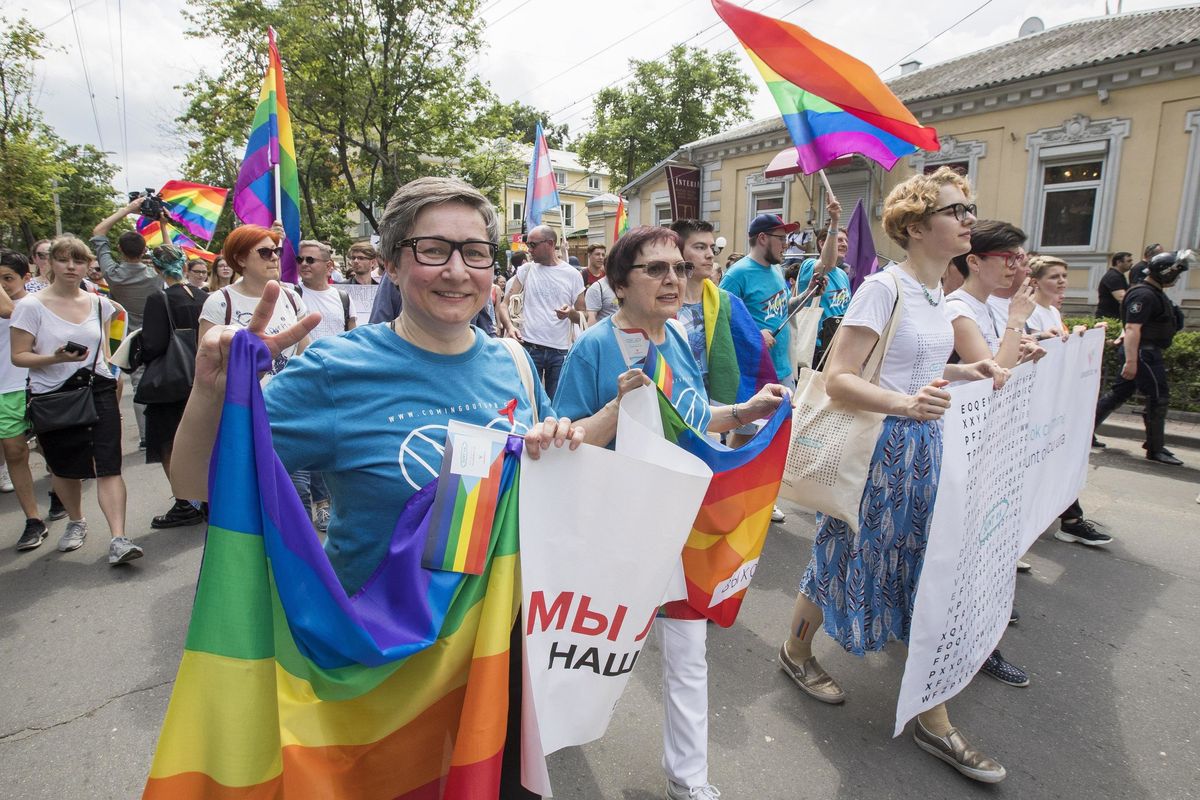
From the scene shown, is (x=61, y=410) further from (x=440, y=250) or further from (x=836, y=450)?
(x=836, y=450)

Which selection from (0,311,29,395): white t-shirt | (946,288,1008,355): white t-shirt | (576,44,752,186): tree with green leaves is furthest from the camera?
(576,44,752,186): tree with green leaves

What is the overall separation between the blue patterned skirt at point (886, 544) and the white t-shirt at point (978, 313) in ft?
2.05

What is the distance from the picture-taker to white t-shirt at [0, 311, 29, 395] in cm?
454

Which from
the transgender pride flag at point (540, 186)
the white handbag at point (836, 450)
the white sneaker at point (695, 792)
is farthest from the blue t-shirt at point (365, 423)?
the transgender pride flag at point (540, 186)

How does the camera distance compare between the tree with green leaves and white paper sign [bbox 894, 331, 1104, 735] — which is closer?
white paper sign [bbox 894, 331, 1104, 735]

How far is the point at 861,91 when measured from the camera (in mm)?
3279

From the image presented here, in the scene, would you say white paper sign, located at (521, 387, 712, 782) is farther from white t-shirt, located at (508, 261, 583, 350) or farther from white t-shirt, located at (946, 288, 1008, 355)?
white t-shirt, located at (508, 261, 583, 350)

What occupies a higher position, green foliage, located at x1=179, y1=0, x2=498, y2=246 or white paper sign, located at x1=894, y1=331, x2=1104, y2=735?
green foliage, located at x1=179, y1=0, x2=498, y2=246

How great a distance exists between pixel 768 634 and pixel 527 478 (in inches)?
94.7

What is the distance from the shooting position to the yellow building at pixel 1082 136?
1207 centimetres

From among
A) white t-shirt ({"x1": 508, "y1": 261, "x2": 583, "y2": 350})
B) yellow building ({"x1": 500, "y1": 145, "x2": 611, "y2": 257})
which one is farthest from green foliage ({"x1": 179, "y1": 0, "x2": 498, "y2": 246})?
yellow building ({"x1": 500, "y1": 145, "x2": 611, "y2": 257})

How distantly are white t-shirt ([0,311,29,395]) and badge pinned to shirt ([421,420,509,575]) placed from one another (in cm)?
478

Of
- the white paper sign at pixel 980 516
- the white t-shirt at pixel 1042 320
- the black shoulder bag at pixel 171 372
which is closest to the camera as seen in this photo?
the white paper sign at pixel 980 516

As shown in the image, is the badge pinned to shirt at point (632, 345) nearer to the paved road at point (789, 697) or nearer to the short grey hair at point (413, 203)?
the short grey hair at point (413, 203)
